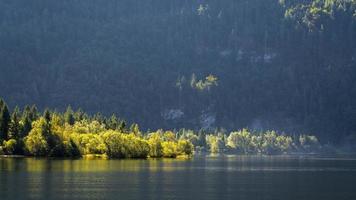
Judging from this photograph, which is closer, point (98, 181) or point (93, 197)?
point (93, 197)

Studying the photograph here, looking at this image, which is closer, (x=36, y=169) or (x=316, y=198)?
(x=316, y=198)

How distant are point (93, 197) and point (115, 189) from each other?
508 inches

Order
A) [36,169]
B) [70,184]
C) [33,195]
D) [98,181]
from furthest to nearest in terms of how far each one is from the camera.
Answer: [36,169]
[98,181]
[70,184]
[33,195]

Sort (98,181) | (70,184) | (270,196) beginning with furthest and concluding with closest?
(98,181) → (70,184) → (270,196)

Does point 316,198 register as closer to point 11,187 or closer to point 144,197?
point 144,197

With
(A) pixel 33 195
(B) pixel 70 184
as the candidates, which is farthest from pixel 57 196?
(B) pixel 70 184

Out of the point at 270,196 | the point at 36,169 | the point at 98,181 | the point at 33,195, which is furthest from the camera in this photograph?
the point at 36,169

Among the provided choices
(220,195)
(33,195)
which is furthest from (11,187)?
(220,195)

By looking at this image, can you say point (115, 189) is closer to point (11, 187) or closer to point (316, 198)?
point (11, 187)

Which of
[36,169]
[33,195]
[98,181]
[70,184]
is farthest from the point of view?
[36,169]

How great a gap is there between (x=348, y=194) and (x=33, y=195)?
4668 centimetres

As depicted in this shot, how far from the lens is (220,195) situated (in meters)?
120

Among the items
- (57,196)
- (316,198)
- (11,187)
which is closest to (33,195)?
(57,196)

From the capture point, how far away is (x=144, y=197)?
113 meters
